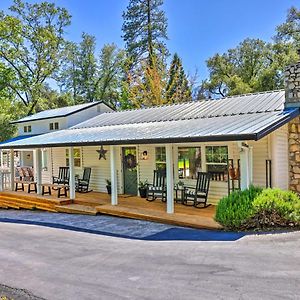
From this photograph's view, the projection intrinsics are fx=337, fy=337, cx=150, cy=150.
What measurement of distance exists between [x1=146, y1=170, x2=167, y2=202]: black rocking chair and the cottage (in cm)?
32

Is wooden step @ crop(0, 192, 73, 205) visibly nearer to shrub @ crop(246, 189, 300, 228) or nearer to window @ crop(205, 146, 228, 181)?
window @ crop(205, 146, 228, 181)

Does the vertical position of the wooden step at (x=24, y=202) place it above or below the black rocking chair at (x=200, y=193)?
below

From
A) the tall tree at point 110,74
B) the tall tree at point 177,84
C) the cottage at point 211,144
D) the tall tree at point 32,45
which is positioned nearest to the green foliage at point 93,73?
the tall tree at point 110,74

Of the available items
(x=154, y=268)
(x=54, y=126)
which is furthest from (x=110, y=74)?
(x=154, y=268)

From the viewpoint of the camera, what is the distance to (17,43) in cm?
2816

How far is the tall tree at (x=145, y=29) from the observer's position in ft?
99.5

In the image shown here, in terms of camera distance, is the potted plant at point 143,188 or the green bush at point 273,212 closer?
the green bush at point 273,212

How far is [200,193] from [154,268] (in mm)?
5351

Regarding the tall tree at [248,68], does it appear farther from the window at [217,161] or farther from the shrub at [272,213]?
the shrub at [272,213]

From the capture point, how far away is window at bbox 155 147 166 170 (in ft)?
38.1

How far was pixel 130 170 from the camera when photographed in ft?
42.0

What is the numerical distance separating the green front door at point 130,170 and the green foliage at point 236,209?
18.5ft

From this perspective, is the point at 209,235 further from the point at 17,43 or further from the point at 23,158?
the point at 17,43

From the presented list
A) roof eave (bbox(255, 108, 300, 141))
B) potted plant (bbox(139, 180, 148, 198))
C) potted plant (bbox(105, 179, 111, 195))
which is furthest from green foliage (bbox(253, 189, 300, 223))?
potted plant (bbox(105, 179, 111, 195))
